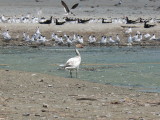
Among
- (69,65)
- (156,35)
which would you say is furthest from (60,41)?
(69,65)

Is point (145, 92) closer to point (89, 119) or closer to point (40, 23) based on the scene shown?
point (89, 119)

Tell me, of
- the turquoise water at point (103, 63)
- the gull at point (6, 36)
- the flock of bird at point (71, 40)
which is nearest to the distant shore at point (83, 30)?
the flock of bird at point (71, 40)

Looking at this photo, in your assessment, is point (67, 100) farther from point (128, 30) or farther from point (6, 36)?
point (128, 30)

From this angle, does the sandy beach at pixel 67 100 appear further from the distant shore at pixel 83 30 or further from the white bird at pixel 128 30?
the white bird at pixel 128 30

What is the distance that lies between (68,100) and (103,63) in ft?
29.3

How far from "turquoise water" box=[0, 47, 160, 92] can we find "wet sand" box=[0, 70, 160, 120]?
1.49m

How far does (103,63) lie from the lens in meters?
19.1

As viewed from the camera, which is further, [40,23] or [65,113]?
[40,23]

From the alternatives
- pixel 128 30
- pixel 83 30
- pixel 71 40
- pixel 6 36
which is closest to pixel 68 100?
pixel 6 36

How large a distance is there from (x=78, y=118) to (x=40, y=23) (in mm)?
25159

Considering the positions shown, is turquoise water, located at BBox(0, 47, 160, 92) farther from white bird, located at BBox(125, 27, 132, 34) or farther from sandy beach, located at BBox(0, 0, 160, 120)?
white bird, located at BBox(125, 27, 132, 34)

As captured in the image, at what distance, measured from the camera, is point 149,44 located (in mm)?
28344

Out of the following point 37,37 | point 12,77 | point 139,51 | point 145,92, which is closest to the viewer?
point 145,92

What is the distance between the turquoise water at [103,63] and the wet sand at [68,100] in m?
1.49
